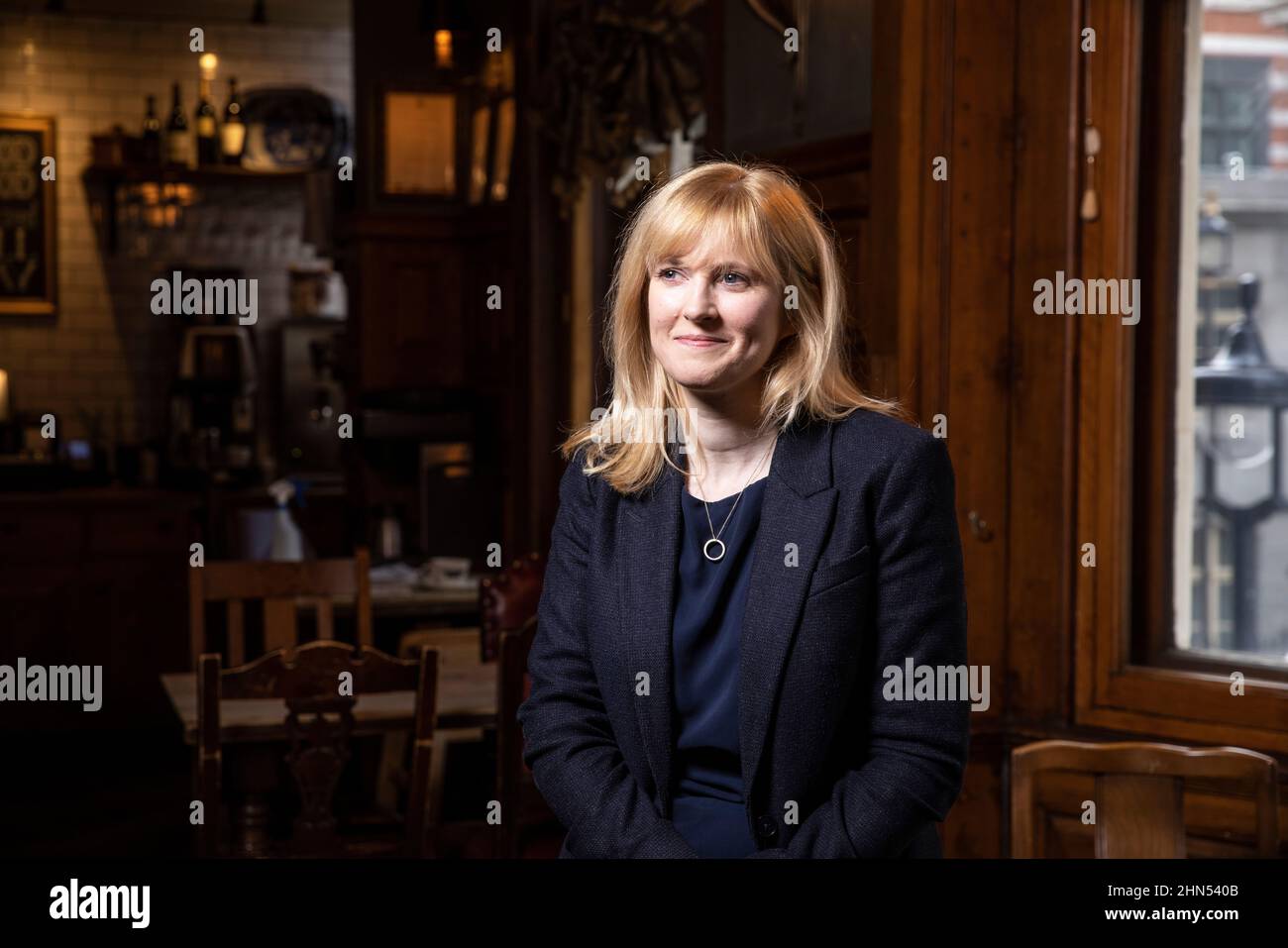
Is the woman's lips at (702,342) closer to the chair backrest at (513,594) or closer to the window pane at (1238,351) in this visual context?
the window pane at (1238,351)

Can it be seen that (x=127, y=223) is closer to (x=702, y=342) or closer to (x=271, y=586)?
(x=271, y=586)

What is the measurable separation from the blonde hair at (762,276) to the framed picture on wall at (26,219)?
7112 millimetres

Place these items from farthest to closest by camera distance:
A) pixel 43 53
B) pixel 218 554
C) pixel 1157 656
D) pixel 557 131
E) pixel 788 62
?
1. pixel 43 53
2. pixel 218 554
3. pixel 557 131
4. pixel 788 62
5. pixel 1157 656

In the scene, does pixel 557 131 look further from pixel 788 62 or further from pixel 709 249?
pixel 709 249

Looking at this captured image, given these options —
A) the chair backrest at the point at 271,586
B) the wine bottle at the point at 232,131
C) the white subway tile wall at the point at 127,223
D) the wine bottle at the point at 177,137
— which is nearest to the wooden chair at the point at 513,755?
the chair backrest at the point at 271,586

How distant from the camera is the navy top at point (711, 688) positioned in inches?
65.7

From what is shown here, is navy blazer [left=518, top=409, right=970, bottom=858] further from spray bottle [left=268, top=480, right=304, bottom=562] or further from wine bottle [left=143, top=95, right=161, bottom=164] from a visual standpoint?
wine bottle [left=143, top=95, right=161, bottom=164]

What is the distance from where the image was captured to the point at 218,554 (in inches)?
265

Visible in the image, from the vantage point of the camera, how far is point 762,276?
5.40 ft

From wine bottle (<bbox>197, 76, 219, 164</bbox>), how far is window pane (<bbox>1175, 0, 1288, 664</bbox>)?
6.13 metres

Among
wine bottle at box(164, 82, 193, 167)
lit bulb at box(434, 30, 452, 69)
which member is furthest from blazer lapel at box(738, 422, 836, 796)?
wine bottle at box(164, 82, 193, 167)

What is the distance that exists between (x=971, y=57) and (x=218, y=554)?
4763mm

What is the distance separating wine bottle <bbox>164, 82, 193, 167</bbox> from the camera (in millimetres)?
7676
